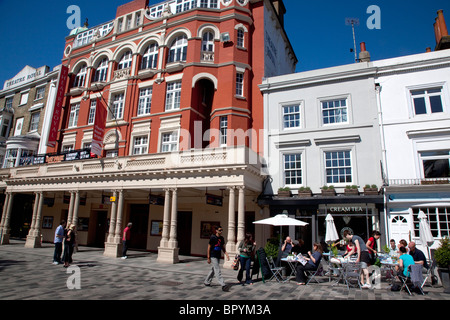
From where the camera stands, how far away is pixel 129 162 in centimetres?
1808

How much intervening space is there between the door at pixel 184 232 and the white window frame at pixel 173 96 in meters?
7.85

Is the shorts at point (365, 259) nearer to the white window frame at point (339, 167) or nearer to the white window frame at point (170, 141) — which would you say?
the white window frame at point (339, 167)

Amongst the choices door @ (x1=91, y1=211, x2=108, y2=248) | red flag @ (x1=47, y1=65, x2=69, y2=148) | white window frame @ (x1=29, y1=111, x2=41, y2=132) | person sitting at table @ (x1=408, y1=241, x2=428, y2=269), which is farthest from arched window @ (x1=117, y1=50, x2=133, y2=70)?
person sitting at table @ (x1=408, y1=241, x2=428, y2=269)

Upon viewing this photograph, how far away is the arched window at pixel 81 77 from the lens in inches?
1059

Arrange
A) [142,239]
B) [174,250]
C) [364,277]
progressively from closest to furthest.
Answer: [364,277], [174,250], [142,239]

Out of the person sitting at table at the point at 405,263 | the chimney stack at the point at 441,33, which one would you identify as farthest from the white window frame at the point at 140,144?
the chimney stack at the point at 441,33

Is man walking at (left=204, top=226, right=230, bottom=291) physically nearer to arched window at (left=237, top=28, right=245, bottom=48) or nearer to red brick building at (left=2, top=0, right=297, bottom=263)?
red brick building at (left=2, top=0, right=297, bottom=263)

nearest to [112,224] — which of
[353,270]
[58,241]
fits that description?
[58,241]

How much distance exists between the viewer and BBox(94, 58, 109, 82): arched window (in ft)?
83.3

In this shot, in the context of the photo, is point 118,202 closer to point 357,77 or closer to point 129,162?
point 129,162
